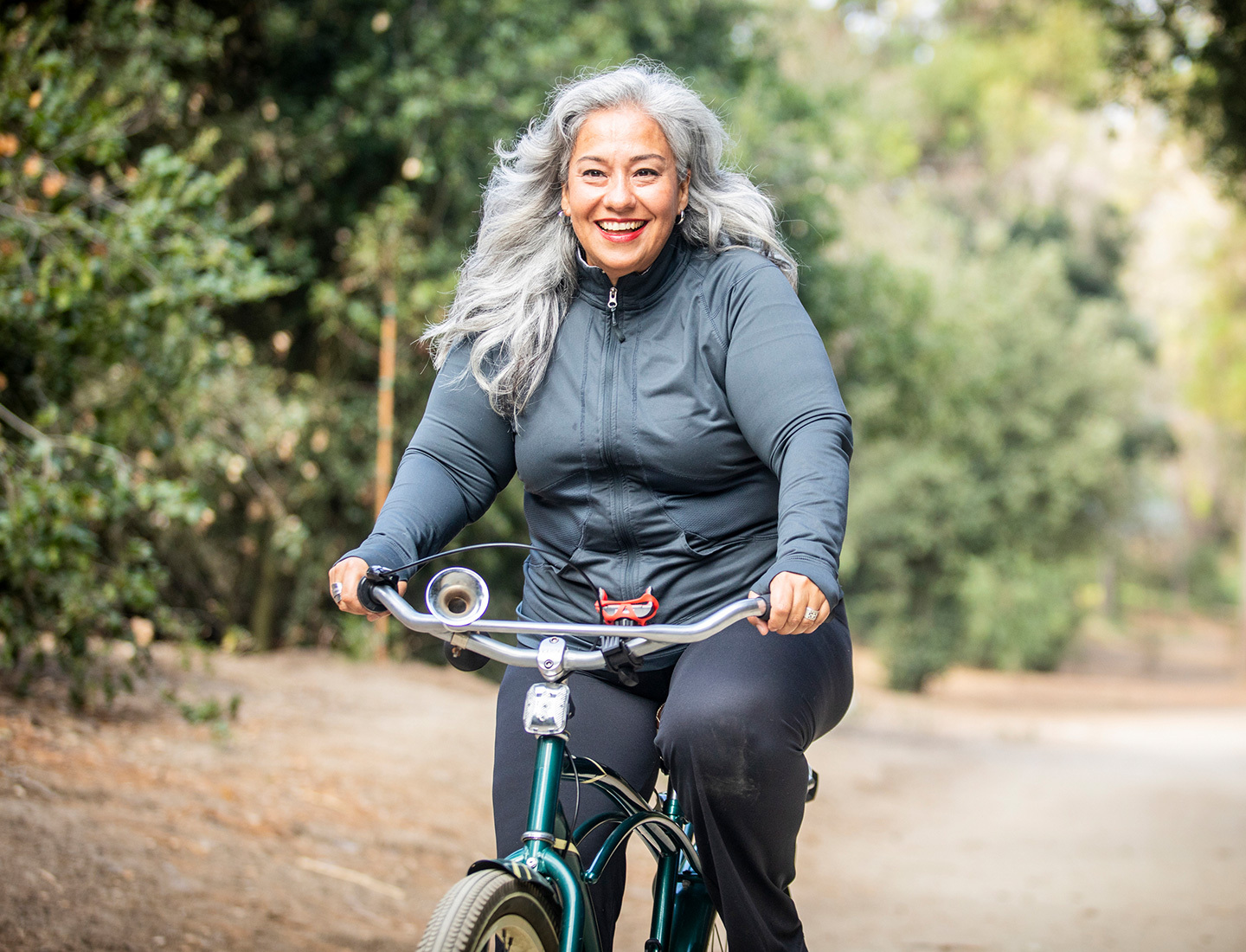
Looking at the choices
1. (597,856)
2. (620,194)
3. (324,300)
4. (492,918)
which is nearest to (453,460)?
(620,194)

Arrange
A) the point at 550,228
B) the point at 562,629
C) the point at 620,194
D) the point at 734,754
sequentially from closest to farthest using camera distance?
the point at 562,629
the point at 734,754
the point at 620,194
the point at 550,228

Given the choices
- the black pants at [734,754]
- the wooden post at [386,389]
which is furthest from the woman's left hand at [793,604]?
the wooden post at [386,389]

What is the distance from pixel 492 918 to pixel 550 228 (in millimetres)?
1463

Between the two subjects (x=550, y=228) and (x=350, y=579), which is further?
(x=550, y=228)

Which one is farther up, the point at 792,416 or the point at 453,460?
the point at 792,416

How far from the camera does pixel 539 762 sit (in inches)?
84.4

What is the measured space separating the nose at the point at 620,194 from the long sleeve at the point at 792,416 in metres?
0.28

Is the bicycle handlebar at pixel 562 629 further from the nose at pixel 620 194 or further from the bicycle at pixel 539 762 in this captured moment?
the nose at pixel 620 194

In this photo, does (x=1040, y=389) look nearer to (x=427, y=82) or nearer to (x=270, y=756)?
(x=427, y=82)

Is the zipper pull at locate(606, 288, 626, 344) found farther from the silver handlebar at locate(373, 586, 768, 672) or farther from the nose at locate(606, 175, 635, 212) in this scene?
the silver handlebar at locate(373, 586, 768, 672)

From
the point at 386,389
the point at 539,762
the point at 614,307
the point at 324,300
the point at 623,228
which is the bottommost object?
the point at 539,762

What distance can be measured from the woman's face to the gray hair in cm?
4

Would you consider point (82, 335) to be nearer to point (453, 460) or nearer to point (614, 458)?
point (453, 460)

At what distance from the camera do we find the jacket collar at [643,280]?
252 centimetres
